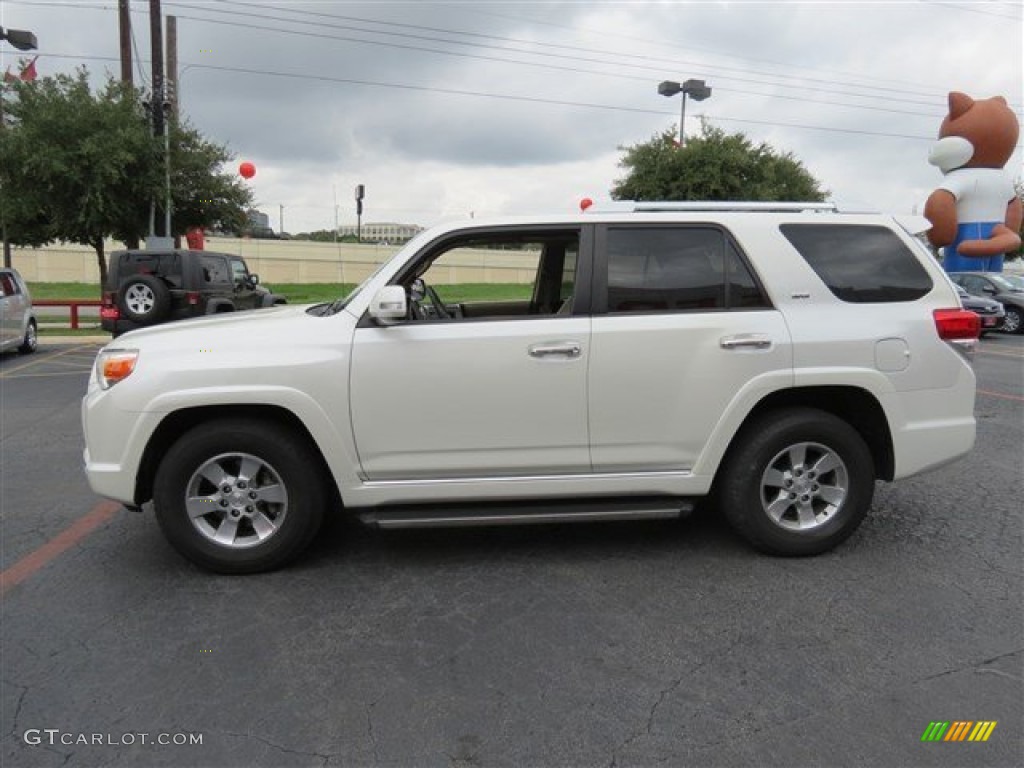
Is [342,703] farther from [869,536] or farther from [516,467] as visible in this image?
[869,536]

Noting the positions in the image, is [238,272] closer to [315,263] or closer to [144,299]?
[144,299]

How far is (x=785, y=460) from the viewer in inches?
157

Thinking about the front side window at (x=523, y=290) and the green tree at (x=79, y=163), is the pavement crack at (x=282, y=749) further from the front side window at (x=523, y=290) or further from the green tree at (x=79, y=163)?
the green tree at (x=79, y=163)

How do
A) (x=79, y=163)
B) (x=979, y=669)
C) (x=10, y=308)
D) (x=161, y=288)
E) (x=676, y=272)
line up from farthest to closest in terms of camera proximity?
(x=79, y=163) → (x=161, y=288) → (x=10, y=308) → (x=676, y=272) → (x=979, y=669)

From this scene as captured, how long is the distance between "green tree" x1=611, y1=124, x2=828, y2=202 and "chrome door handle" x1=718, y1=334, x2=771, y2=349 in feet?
75.8

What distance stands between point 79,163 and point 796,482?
60.7 ft

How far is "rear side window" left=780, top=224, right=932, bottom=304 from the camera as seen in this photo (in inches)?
158

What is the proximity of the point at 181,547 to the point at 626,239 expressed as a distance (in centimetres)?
280

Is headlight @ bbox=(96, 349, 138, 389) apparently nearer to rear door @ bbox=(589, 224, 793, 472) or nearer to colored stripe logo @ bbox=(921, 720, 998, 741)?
rear door @ bbox=(589, 224, 793, 472)

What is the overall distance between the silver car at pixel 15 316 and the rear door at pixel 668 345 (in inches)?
477

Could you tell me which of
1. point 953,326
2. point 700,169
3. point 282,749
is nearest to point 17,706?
point 282,749

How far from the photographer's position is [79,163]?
56.5 feet

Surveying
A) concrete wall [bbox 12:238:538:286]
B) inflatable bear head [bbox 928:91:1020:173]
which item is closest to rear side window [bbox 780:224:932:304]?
inflatable bear head [bbox 928:91:1020:173]

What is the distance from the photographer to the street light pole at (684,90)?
27.2 metres
